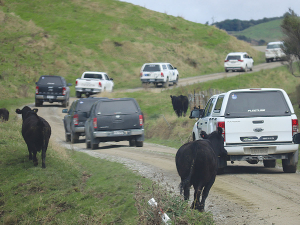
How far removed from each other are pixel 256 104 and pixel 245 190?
8.64ft

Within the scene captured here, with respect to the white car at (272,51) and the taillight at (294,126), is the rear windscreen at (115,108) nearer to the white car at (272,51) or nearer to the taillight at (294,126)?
the taillight at (294,126)

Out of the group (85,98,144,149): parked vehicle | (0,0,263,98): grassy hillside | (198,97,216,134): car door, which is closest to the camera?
(198,97,216,134): car door

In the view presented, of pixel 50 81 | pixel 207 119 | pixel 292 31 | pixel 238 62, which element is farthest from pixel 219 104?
pixel 238 62

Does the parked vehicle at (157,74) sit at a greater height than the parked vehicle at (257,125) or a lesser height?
greater

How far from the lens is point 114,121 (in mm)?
16922

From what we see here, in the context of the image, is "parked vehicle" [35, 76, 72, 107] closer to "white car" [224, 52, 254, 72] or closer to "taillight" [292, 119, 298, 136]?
"white car" [224, 52, 254, 72]

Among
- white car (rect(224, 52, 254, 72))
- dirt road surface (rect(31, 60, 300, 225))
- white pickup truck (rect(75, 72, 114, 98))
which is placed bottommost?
dirt road surface (rect(31, 60, 300, 225))

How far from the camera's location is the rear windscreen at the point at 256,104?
1087 cm

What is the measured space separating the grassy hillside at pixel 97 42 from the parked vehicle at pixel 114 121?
22.6 m

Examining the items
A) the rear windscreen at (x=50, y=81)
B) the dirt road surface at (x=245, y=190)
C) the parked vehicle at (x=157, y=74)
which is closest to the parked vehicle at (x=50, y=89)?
the rear windscreen at (x=50, y=81)

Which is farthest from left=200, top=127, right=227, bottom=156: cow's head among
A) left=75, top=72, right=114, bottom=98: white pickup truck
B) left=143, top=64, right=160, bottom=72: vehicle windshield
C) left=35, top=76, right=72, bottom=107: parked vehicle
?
left=143, top=64, right=160, bottom=72: vehicle windshield

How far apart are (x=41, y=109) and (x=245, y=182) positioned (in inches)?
957

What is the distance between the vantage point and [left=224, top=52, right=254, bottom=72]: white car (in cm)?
4756

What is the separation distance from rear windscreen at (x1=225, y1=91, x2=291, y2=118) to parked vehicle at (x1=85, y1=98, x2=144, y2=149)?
662cm
